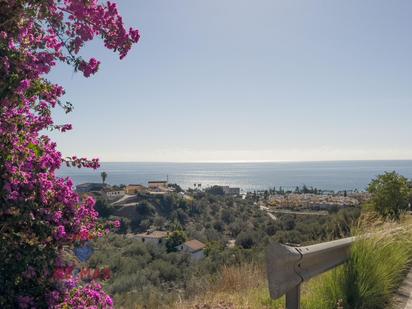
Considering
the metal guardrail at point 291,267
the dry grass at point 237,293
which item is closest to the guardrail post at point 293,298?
the metal guardrail at point 291,267

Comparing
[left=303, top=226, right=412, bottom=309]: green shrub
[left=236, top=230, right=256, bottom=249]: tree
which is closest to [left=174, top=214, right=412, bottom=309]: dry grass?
[left=303, top=226, right=412, bottom=309]: green shrub

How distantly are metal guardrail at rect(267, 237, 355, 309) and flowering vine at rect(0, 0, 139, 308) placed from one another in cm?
126

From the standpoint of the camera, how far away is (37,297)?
8.18ft

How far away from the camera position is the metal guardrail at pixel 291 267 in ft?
10.0

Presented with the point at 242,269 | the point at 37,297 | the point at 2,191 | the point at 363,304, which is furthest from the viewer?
the point at 242,269

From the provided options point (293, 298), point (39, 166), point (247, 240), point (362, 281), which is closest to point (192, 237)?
point (247, 240)

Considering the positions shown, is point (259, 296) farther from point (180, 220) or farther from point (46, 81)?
point (180, 220)

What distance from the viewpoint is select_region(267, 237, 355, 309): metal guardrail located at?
305 centimetres

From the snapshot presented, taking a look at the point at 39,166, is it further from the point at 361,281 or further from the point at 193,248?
the point at 193,248

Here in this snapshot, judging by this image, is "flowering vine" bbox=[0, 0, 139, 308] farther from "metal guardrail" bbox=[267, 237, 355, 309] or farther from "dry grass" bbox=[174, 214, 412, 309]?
"dry grass" bbox=[174, 214, 412, 309]

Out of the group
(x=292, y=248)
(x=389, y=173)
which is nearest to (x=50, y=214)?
(x=292, y=248)

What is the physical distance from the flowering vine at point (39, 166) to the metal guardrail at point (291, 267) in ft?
4.13

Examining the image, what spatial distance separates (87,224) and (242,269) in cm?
368

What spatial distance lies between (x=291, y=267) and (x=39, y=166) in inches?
80.4
